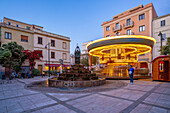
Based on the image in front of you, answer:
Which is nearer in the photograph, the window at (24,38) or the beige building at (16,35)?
the beige building at (16,35)

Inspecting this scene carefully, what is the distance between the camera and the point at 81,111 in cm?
358

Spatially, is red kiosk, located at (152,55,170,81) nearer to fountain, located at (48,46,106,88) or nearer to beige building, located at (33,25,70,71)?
fountain, located at (48,46,106,88)

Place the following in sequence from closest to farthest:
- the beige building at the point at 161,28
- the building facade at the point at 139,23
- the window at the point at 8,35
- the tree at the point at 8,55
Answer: the tree at the point at 8,55 → the window at the point at 8,35 → the beige building at the point at 161,28 → the building facade at the point at 139,23

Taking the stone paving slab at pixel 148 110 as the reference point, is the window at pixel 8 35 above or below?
above

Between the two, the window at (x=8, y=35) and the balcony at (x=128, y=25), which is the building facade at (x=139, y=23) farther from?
the window at (x=8, y=35)

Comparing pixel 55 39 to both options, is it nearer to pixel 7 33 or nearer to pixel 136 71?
pixel 7 33

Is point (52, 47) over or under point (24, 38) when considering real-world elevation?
under

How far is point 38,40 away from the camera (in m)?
26.6

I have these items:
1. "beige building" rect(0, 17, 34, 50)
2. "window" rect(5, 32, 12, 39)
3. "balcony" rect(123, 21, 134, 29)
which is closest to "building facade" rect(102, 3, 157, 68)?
"balcony" rect(123, 21, 134, 29)

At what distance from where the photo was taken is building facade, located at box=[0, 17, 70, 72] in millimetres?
21969

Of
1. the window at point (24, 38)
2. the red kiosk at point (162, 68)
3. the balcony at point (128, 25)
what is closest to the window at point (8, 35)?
the window at point (24, 38)

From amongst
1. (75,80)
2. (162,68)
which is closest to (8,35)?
(75,80)

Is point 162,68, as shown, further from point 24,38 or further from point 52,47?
point 24,38

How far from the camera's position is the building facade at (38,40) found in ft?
72.1
